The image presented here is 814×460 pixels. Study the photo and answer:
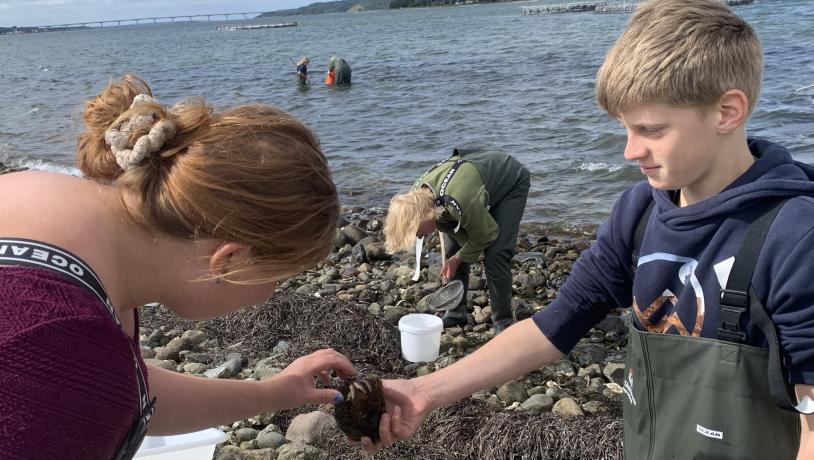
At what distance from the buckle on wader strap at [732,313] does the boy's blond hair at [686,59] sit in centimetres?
52

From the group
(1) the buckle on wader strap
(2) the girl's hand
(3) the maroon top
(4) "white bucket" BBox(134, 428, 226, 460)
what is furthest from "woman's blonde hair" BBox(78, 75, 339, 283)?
(4) "white bucket" BBox(134, 428, 226, 460)

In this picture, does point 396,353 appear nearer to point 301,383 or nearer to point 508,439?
point 508,439

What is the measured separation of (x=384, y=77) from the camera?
25.0 m

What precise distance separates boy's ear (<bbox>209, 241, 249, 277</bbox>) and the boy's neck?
130cm

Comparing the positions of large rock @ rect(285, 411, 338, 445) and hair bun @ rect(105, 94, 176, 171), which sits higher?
hair bun @ rect(105, 94, 176, 171)

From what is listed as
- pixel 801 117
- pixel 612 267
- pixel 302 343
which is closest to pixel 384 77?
pixel 801 117

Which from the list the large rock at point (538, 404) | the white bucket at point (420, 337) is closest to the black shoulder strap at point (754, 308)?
the large rock at point (538, 404)

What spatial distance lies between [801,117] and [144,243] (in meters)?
13.0

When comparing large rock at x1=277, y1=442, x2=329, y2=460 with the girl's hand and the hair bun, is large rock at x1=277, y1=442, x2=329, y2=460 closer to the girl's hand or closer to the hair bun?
the girl's hand

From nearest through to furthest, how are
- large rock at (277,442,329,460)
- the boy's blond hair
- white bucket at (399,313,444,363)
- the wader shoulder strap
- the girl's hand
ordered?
1. the boy's blond hair
2. the girl's hand
3. large rock at (277,442,329,460)
4. white bucket at (399,313,444,363)
5. the wader shoulder strap

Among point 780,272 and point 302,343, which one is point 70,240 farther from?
point 302,343

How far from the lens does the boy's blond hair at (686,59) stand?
6.29 feet

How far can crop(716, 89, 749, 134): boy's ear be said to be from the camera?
1917 mm

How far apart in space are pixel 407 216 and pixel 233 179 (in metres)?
3.54
